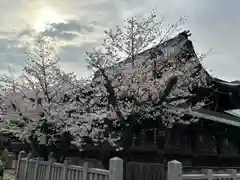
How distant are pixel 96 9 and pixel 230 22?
3.98 meters

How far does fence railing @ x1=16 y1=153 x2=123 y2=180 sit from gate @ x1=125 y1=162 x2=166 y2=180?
1873 millimetres

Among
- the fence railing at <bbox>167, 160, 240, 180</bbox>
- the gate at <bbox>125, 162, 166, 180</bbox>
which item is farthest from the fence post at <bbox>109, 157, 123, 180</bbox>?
the gate at <bbox>125, 162, 166, 180</bbox>

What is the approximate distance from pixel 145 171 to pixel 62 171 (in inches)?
93.5

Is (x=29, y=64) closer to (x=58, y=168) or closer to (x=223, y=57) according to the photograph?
(x=58, y=168)

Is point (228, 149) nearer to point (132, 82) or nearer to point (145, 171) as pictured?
point (145, 171)

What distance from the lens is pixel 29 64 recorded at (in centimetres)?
1035

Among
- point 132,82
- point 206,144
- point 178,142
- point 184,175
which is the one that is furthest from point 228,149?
point 184,175

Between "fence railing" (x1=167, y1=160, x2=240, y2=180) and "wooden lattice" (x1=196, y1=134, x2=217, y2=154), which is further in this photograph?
"wooden lattice" (x1=196, y1=134, x2=217, y2=154)

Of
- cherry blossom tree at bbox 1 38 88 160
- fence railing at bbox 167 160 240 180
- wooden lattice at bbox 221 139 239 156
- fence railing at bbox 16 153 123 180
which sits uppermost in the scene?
cherry blossom tree at bbox 1 38 88 160

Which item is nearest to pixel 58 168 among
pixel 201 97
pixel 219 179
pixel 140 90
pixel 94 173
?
pixel 94 173

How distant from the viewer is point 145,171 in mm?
7859

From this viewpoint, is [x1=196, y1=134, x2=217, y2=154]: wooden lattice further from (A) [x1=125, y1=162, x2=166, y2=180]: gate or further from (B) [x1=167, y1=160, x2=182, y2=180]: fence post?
(B) [x1=167, y1=160, x2=182, y2=180]: fence post

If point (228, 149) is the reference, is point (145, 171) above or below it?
below

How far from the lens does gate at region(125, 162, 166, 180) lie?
742cm
